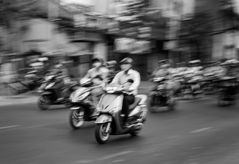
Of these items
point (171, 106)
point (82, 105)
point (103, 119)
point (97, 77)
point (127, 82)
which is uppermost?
point (127, 82)

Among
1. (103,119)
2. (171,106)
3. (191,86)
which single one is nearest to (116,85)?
(103,119)

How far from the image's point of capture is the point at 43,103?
48.8 feet

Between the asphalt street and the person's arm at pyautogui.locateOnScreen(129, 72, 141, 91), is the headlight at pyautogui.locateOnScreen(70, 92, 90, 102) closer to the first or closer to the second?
the asphalt street

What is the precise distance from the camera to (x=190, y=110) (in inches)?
607

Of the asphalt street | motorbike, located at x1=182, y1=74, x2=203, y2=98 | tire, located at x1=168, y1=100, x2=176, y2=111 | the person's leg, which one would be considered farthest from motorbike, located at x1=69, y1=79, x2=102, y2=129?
motorbike, located at x1=182, y1=74, x2=203, y2=98

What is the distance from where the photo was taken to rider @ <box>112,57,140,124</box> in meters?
10.0

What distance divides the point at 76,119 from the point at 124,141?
6.02 ft

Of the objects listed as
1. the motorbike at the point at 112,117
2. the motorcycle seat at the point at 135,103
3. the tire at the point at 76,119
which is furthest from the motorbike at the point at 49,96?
the motorbike at the point at 112,117

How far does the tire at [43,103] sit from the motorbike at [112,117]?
5078 millimetres

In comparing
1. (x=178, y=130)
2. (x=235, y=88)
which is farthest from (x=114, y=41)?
(x=178, y=130)

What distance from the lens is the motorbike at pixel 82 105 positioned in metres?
11.3

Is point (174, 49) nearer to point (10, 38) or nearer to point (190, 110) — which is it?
point (10, 38)

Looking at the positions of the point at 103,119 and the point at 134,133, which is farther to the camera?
the point at 134,133

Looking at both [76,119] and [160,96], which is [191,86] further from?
[76,119]
